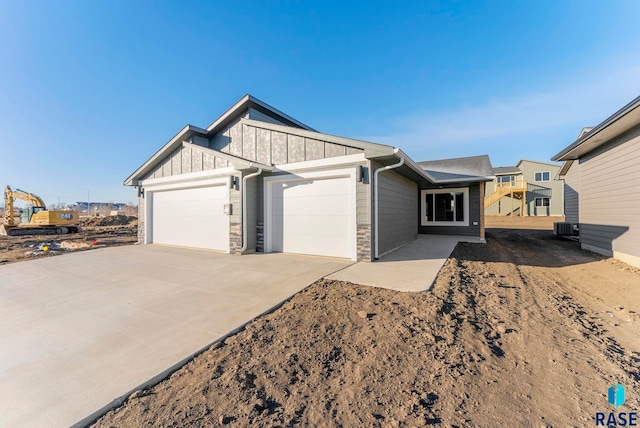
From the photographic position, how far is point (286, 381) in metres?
2.21

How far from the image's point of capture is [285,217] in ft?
26.2

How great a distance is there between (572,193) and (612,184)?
Result: 9.81 metres

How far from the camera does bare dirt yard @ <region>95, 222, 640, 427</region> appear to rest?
1.86m

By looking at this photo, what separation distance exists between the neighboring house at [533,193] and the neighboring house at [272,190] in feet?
58.2

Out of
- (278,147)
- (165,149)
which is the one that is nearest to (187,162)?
(165,149)

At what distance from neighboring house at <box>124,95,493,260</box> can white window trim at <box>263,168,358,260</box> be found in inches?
1.1

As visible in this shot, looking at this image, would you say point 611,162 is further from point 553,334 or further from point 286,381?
point 286,381

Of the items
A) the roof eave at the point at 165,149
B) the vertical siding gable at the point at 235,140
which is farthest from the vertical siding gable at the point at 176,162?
the vertical siding gable at the point at 235,140

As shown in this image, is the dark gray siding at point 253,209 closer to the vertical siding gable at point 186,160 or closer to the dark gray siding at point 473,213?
the vertical siding gable at point 186,160

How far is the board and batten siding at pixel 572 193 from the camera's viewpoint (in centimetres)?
1406

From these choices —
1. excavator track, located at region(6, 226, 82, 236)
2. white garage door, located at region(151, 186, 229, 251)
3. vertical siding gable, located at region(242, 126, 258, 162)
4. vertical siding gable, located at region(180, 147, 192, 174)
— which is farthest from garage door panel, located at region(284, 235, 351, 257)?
excavator track, located at region(6, 226, 82, 236)

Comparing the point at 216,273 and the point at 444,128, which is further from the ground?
the point at 444,128

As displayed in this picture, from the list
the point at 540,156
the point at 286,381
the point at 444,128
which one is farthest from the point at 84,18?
the point at 540,156

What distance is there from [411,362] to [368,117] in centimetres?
1361
